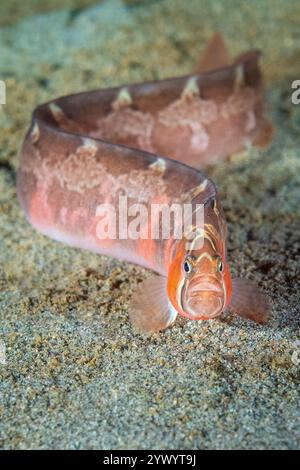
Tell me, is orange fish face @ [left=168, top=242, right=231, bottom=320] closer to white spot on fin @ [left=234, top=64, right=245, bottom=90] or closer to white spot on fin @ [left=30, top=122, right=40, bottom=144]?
white spot on fin @ [left=30, top=122, right=40, bottom=144]

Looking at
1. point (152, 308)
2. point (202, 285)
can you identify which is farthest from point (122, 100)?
point (202, 285)

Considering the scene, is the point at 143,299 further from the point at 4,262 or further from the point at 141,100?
the point at 141,100

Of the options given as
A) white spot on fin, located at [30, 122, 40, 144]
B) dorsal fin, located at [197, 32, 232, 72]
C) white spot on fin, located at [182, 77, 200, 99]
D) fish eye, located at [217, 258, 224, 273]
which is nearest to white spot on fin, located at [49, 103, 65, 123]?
white spot on fin, located at [30, 122, 40, 144]

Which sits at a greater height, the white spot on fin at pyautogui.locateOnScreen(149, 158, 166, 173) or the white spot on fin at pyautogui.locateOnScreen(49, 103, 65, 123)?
the white spot on fin at pyautogui.locateOnScreen(49, 103, 65, 123)

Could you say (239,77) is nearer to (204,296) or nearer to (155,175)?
(155,175)

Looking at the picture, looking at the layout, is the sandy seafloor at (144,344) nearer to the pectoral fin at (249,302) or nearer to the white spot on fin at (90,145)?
the pectoral fin at (249,302)

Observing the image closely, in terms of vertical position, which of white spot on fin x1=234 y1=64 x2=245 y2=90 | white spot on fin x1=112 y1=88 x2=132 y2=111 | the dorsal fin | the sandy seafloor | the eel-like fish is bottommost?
the sandy seafloor
